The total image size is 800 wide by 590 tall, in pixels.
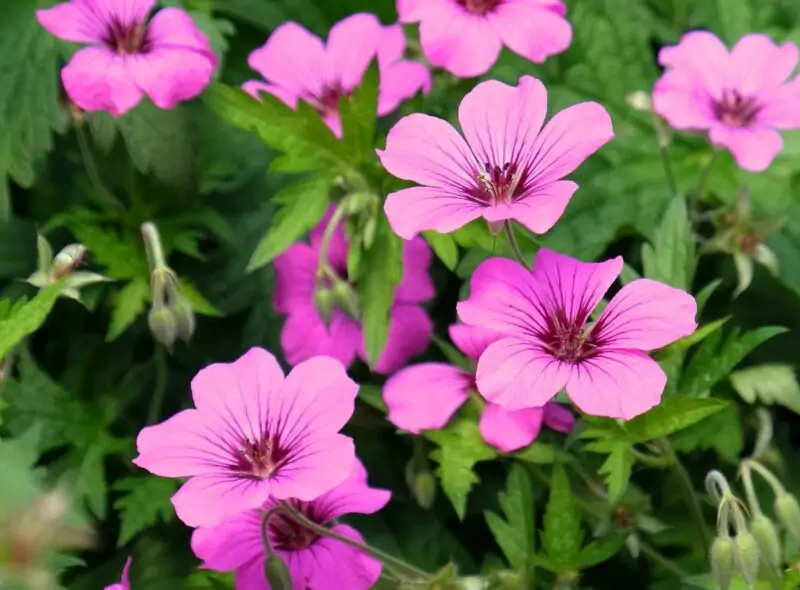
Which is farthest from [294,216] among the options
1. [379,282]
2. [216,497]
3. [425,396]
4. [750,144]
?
[750,144]

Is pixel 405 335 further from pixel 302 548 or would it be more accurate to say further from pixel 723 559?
pixel 723 559

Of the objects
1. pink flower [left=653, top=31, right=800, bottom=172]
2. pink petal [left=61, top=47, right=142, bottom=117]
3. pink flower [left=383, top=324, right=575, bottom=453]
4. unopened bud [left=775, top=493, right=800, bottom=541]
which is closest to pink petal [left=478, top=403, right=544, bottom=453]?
pink flower [left=383, top=324, right=575, bottom=453]

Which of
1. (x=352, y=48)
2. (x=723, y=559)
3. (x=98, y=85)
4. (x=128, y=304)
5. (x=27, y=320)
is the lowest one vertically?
(x=723, y=559)

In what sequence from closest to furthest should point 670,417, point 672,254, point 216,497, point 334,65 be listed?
point 216,497 < point 670,417 < point 672,254 < point 334,65

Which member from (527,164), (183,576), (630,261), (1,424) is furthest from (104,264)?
(630,261)

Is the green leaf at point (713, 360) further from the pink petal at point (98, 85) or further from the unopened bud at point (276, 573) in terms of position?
the pink petal at point (98, 85)

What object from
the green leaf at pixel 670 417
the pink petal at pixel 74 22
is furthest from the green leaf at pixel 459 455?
the pink petal at pixel 74 22

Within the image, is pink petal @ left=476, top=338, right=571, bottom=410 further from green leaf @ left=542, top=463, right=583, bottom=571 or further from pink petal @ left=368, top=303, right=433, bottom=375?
pink petal @ left=368, top=303, right=433, bottom=375

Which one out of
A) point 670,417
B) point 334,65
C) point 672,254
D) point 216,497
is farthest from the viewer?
point 334,65

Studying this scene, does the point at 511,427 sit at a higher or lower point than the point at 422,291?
lower
